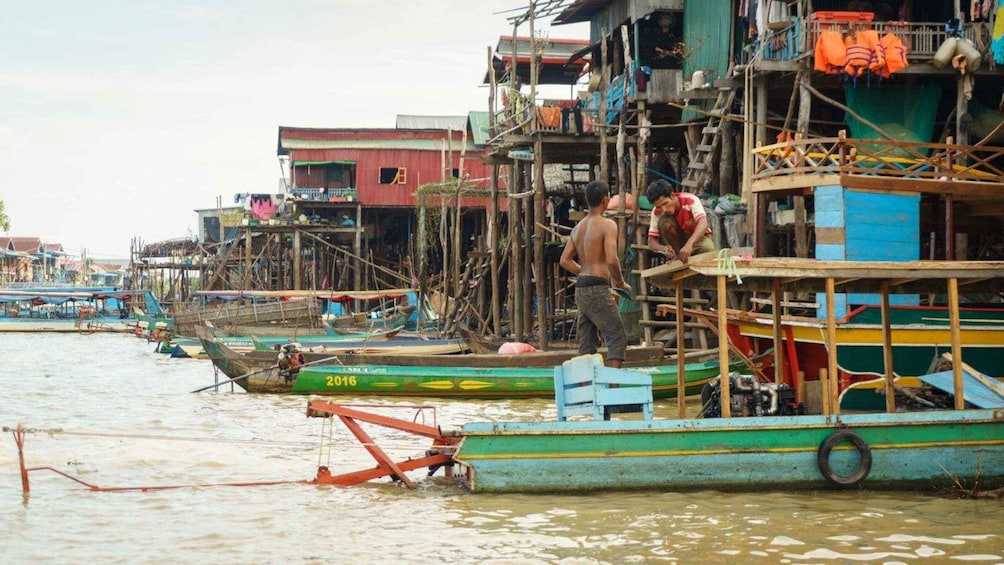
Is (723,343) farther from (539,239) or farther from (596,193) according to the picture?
(539,239)

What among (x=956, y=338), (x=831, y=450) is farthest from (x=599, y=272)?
(x=956, y=338)

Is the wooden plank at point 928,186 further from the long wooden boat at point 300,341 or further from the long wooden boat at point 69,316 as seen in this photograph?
the long wooden boat at point 69,316

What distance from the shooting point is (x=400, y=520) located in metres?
8.45

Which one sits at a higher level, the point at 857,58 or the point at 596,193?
the point at 857,58

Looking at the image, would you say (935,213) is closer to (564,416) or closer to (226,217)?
(564,416)

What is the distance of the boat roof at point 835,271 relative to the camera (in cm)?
878

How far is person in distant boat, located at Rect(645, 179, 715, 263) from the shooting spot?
30.5 ft

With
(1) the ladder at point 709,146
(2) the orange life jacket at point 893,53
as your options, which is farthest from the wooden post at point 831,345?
(1) the ladder at point 709,146

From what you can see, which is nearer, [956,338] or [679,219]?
[956,338]

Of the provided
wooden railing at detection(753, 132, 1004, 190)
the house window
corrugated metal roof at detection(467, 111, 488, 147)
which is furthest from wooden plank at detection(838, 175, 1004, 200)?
the house window

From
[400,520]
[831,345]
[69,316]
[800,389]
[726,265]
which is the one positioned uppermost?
[726,265]

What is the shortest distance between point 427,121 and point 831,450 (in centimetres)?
3881

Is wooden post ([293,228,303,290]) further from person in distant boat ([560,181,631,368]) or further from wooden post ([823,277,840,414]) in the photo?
wooden post ([823,277,840,414])

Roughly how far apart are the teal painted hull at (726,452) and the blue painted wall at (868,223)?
16.9 feet
